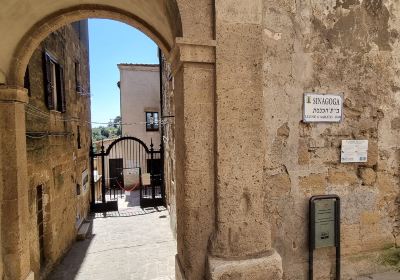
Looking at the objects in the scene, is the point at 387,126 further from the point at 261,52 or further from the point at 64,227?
the point at 64,227

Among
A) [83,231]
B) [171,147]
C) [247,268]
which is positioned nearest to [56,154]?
[171,147]

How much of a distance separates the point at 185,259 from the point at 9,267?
2.52 m

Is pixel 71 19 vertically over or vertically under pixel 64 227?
over

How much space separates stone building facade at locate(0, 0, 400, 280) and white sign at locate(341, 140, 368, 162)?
4 centimetres

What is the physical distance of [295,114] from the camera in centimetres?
218

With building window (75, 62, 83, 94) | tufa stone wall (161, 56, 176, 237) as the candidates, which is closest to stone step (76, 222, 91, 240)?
tufa stone wall (161, 56, 176, 237)

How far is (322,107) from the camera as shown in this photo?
2.22 meters

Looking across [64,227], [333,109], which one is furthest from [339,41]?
[64,227]

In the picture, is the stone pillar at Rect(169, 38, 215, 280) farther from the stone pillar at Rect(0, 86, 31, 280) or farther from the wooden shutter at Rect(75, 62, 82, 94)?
the wooden shutter at Rect(75, 62, 82, 94)

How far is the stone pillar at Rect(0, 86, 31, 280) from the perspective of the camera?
10.2 feet

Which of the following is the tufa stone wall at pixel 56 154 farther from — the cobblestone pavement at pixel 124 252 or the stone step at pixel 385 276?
the stone step at pixel 385 276

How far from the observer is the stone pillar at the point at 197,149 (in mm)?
1840

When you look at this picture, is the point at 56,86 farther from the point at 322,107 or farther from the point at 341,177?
the point at 341,177

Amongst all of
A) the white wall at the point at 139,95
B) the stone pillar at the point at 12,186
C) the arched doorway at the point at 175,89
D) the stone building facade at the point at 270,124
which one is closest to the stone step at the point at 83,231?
the arched doorway at the point at 175,89
